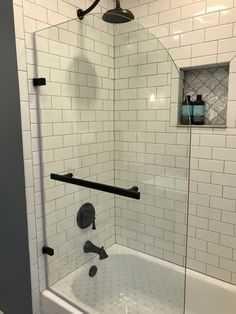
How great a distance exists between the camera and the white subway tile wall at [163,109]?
5.06 ft

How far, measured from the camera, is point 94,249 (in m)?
2.04

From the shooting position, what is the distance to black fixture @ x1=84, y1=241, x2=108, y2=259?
77.9 inches

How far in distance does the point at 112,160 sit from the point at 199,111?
0.78 m

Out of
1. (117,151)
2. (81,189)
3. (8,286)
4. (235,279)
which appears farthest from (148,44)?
(8,286)

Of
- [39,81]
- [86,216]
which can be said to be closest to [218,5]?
[39,81]

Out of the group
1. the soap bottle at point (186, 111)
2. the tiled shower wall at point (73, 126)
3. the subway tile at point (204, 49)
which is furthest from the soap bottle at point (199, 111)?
the tiled shower wall at point (73, 126)

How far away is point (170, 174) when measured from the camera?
1.88 metres

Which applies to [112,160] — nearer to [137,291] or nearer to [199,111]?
[199,111]

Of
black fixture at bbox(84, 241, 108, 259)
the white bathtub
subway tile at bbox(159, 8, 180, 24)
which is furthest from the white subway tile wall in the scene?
black fixture at bbox(84, 241, 108, 259)

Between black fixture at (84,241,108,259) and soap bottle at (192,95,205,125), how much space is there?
1.23 m

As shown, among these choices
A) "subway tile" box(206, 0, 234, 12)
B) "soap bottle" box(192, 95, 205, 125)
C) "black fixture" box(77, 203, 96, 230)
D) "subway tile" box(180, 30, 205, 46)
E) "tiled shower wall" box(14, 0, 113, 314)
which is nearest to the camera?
"tiled shower wall" box(14, 0, 113, 314)

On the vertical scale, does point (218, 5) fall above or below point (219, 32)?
above

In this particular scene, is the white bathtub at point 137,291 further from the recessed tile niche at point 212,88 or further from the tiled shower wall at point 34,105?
the recessed tile niche at point 212,88

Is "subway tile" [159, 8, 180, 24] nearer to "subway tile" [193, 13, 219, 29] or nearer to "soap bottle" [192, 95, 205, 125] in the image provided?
"subway tile" [193, 13, 219, 29]
